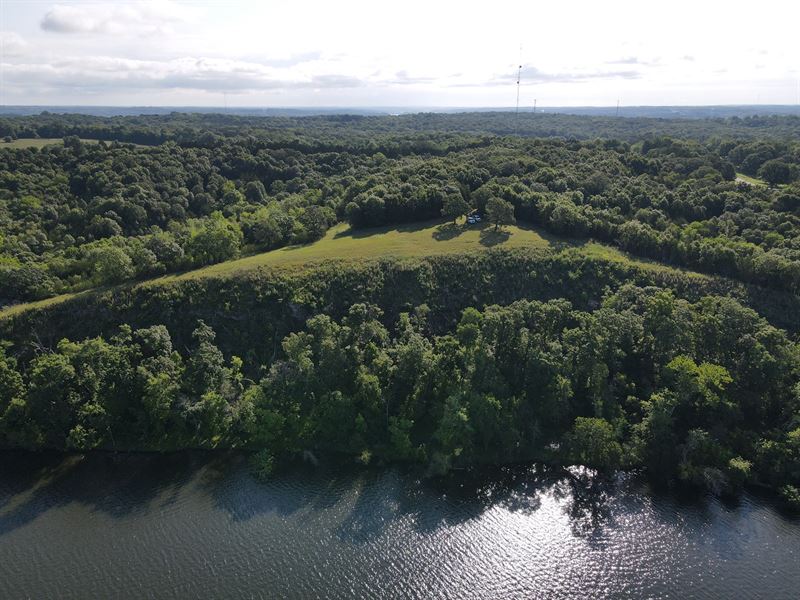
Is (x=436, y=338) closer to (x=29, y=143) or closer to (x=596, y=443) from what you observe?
(x=596, y=443)

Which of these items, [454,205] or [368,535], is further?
[454,205]

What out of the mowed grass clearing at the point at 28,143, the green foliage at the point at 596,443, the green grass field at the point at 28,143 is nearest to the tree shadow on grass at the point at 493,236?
the green foliage at the point at 596,443

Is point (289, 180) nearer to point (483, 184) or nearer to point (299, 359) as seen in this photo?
point (483, 184)

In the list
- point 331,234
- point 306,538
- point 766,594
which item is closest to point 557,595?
point 766,594

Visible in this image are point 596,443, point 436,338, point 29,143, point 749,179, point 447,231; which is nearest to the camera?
point 596,443

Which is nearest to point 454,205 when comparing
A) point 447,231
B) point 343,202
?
point 447,231

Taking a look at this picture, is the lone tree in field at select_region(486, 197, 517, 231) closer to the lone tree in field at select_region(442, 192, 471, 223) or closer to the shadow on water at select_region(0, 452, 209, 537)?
the lone tree in field at select_region(442, 192, 471, 223)

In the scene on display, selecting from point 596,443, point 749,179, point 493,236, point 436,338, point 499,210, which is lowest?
point 596,443
